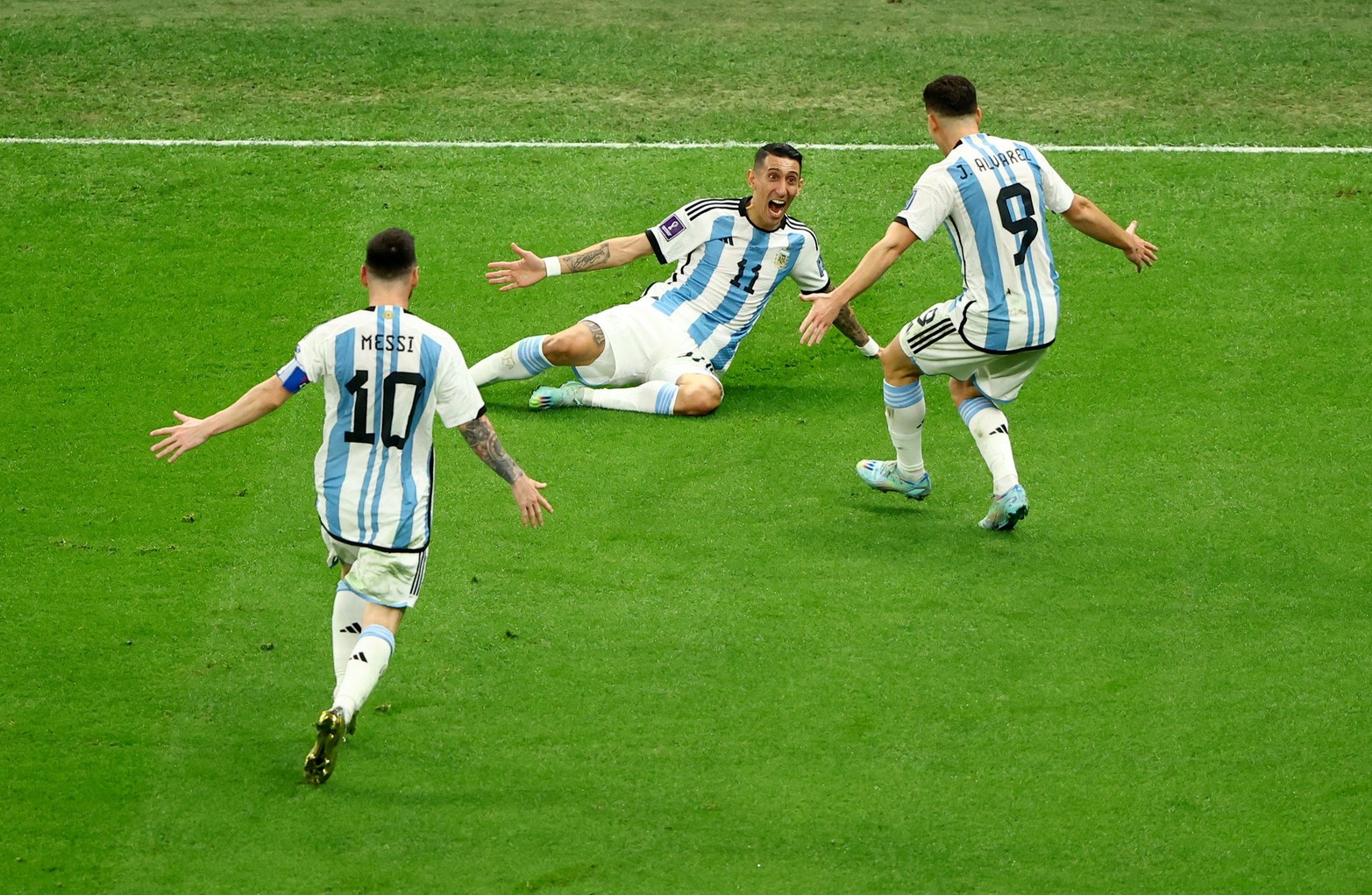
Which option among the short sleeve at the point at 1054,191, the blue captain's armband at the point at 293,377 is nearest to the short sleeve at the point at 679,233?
the short sleeve at the point at 1054,191

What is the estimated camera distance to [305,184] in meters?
10.7

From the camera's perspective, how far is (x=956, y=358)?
699 cm

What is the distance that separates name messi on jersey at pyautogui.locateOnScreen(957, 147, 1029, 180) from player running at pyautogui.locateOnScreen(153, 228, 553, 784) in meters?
2.47

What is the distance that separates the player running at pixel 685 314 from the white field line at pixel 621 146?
2.96 m

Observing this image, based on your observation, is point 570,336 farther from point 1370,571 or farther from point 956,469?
point 1370,571

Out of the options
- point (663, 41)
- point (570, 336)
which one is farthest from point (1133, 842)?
point (663, 41)

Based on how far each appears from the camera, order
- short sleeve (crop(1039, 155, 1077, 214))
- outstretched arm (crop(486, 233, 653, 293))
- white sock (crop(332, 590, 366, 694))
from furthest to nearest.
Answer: outstretched arm (crop(486, 233, 653, 293)) < short sleeve (crop(1039, 155, 1077, 214)) < white sock (crop(332, 590, 366, 694))

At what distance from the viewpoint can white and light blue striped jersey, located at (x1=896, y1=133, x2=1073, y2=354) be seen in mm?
6676

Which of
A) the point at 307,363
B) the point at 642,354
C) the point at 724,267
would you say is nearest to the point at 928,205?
the point at 724,267

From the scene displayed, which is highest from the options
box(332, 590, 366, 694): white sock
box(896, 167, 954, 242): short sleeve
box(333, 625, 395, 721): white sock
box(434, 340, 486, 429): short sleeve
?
box(896, 167, 954, 242): short sleeve

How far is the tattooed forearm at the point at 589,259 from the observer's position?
8.09m

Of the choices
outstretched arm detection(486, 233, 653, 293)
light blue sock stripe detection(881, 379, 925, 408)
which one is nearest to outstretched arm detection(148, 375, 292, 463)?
outstretched arm detection(486, 233, 653, 293)

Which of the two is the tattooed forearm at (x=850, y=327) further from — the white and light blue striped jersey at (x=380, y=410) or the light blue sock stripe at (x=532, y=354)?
the white and light blue striped jersey at (x=380, y=410)

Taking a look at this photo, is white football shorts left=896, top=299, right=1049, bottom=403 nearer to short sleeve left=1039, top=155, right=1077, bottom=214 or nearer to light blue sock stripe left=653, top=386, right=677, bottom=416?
short sleeve left=1039, top=155, right=1077, bottom=214
